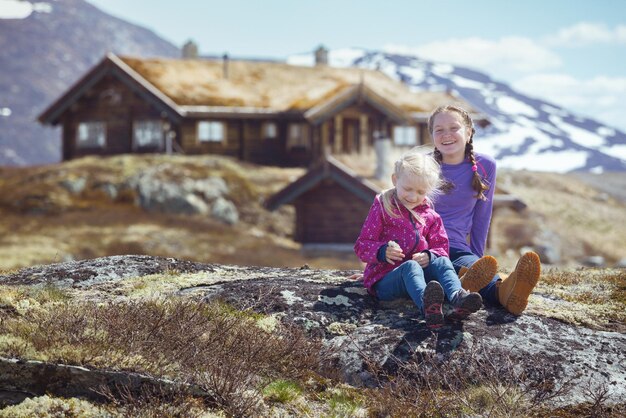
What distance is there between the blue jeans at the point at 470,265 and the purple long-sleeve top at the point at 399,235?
38 cm

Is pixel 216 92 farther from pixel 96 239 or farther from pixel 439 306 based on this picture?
pixel 439 306

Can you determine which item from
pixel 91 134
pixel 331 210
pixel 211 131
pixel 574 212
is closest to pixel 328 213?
pixel 331 210

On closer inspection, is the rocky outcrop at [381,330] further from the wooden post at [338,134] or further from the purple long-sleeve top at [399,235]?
the wooden post at [338,134]

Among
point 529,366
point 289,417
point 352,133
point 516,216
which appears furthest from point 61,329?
point 516,216

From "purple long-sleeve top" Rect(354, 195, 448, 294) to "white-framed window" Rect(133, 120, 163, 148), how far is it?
116ft

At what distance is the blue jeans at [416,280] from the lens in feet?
20.3

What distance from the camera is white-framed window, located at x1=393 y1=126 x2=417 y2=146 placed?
139ft

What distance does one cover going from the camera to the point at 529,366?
225 inches

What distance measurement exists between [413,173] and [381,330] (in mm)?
1284

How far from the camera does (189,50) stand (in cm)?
4762

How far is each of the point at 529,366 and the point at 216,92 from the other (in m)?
36.9

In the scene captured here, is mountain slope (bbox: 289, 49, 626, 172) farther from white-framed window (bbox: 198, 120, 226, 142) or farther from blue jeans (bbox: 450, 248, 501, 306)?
blue jeans (bbox: 450, 248, 501, 306)

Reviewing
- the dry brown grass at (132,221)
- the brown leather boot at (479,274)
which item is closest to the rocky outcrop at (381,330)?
the brown leather boot at (479,274)

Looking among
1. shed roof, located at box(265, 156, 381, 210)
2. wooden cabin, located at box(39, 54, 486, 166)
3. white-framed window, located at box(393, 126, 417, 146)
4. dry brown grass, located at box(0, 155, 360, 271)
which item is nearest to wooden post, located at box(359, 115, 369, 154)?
wooden cabin, located at box(39, 54, 486, 166)
